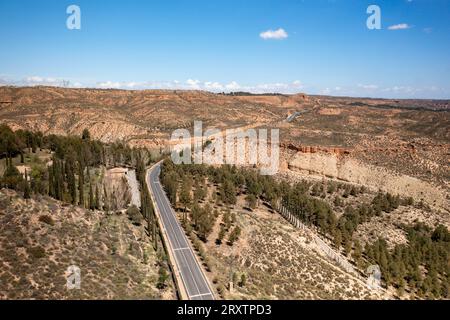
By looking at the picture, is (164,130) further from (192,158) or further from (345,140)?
(345,140)

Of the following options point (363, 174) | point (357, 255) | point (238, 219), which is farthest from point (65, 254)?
point (363, 174)

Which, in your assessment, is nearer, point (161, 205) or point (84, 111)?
point (161, 205)

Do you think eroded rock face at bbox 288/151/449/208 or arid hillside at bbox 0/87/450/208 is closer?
eroded rock face at bbox 288/151/449/208

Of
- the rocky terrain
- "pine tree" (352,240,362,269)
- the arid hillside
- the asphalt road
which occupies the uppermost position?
the arid hillside

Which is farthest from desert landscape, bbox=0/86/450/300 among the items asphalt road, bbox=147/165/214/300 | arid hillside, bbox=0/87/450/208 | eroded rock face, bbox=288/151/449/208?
asphalt road, bbox=147/165/214/300

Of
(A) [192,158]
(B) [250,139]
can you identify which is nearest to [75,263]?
(A) [192,158]

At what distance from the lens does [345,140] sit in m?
120

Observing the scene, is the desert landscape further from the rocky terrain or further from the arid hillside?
the arid hillside

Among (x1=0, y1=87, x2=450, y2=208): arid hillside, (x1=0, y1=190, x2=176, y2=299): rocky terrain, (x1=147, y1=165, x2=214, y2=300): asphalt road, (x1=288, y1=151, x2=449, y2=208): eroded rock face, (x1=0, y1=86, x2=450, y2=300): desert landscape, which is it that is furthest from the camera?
(x1=0, y1=87, x2=450, y2=208): arid hillside

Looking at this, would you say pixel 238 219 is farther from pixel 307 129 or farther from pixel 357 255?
pixel 307 129

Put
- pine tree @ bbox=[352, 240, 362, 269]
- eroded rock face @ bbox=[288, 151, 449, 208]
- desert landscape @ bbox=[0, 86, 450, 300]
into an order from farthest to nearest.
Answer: eroded rock face @ bbox=[288, 151, 449, 208] < pine tree @ bbox=[352, 240, 362, 269] < desert landscape @ bbox=[0, 86, 450, 300]

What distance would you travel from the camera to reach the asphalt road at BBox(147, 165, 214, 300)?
37.7 m

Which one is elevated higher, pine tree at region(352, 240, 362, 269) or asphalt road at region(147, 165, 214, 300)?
asphalt road at region(147, 165, 214, 300)

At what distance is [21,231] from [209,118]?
13365 centimetres
